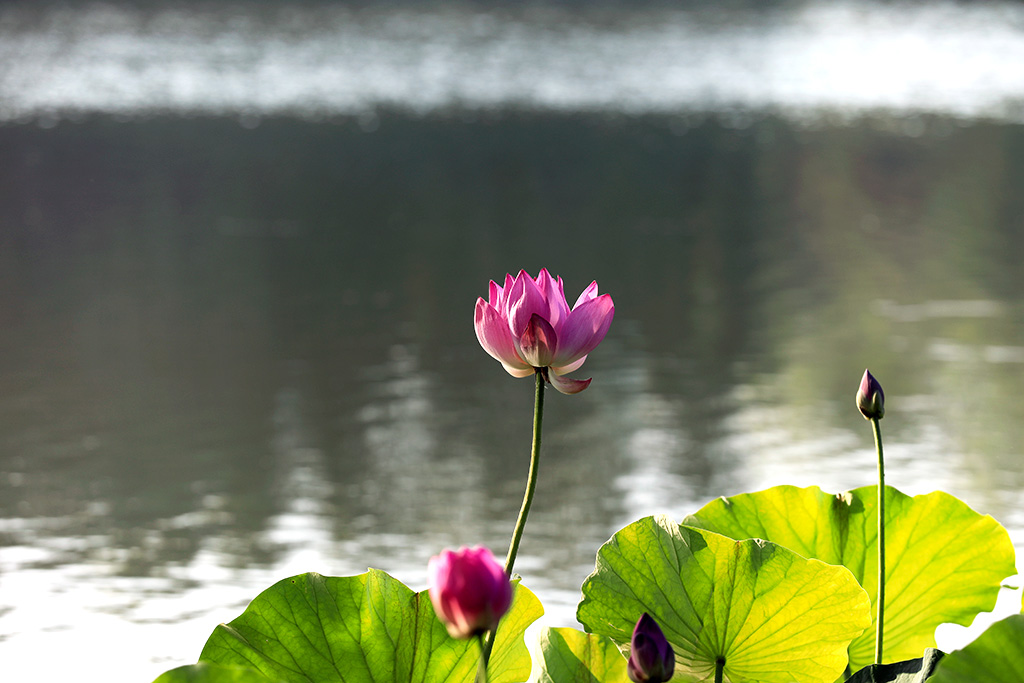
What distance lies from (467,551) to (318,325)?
10.5 ft

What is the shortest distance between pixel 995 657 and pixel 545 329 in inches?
9.1

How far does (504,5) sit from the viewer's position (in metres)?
14.9

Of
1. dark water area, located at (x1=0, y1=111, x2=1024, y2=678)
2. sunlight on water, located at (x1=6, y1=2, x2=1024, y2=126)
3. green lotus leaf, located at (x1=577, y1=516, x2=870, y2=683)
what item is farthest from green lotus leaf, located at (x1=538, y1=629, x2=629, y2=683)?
sunlight on water, located at (x1=6, y1=2, x2=1024, y2=126)

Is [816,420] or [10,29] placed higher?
[10,29]

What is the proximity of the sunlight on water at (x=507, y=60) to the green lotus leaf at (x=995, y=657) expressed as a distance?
8714 mm

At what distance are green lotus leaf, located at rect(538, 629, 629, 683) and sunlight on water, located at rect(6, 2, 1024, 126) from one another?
28.1ft

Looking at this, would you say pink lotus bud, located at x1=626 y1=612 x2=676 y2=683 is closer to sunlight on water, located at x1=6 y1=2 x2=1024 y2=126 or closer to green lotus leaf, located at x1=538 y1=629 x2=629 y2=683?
green lotus leaf, located at x1=538 y1=629 x2=629 y2=683

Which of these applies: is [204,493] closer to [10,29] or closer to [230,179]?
[230,179]

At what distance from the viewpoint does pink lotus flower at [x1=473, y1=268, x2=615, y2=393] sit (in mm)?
521

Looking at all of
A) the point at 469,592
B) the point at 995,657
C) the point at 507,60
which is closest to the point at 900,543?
the point at 995,657

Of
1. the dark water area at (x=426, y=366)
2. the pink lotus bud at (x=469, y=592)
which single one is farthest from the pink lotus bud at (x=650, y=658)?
the dark water area at (x=426, y=366)

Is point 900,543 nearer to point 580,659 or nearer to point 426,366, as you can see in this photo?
point 580,659

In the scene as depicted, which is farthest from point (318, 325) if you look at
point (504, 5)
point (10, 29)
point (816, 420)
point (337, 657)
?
point (504, 5)

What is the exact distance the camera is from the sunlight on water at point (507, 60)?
9758 mm
